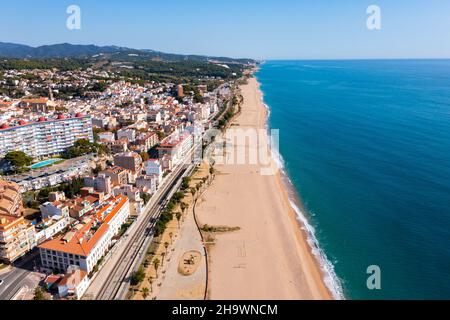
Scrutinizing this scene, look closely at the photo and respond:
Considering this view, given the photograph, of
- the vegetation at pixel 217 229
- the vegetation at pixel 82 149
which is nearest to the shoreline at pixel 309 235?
the vegetation at pixel 217 229

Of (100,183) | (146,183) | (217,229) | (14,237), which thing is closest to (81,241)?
(14,237)

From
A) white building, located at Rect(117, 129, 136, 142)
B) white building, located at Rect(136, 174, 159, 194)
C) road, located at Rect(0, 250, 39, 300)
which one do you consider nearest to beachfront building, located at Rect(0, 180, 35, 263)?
road, located at Rect(0, 250, 39, 300)

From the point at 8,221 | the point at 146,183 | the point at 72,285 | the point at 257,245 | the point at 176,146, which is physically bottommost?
the point at 257,245

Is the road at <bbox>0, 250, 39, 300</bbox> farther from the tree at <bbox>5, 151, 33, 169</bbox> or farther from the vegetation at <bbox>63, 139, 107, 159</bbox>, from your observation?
the vegetation at <bbox>63, 139, 107, 159</bbox>

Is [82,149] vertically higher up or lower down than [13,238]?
higher up

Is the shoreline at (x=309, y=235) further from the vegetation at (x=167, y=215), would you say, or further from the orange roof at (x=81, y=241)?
the orange roof at (x=81, y=241)

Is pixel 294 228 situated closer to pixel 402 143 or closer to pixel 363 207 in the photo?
pixel 363 207

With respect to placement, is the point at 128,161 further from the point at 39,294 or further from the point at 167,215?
the point at 39,294
